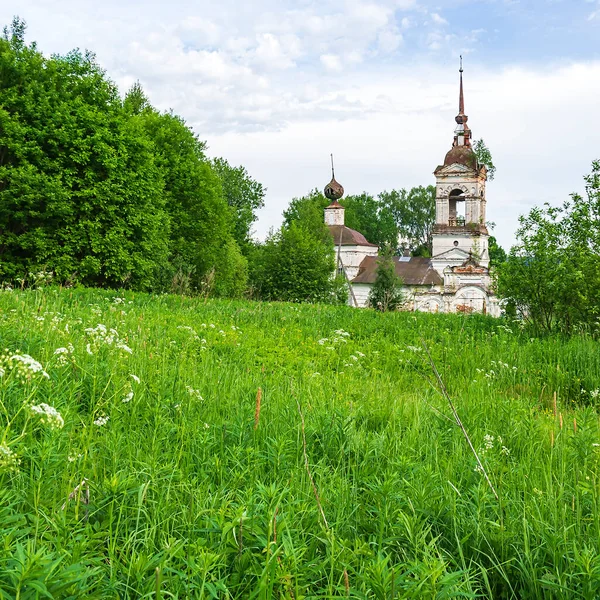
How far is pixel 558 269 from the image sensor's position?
1285 cm

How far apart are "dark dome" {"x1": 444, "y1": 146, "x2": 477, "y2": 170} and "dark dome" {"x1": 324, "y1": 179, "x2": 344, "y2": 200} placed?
2131 cm

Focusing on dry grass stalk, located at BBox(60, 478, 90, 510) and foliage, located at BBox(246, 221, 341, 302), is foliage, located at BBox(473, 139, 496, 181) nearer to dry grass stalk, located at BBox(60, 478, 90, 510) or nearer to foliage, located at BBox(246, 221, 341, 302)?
foliage, located at BBox(246, 221, 341, 302)

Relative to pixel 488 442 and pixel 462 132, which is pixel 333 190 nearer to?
pixel 462 132

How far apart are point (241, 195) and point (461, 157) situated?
28779 mm

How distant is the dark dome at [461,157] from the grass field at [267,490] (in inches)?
2980

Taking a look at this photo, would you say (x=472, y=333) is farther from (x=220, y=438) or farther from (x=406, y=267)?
(x=406, y=267)

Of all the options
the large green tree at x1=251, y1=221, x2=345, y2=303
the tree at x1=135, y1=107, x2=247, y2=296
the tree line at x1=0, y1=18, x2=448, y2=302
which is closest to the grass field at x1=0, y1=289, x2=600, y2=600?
the tree line at x1=0, y1=18, x2=448, y2=302

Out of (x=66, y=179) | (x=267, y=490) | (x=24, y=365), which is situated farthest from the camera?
(x=66, y=179)

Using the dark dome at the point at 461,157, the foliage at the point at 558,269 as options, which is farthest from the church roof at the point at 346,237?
the foliage at the point at 558,269

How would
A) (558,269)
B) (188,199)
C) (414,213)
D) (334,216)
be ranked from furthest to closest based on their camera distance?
1. (414,213)
2. (334,216)
3. (188,199)
4. (558,269)

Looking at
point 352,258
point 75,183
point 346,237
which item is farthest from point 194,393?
point 346,237

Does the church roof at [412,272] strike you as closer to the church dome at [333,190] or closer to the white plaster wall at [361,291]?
the white plaster wall at [361,291]

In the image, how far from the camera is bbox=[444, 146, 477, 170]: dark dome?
76.9 metres

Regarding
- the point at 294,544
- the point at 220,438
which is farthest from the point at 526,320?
the point at 294,544
